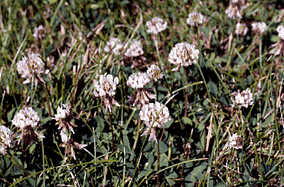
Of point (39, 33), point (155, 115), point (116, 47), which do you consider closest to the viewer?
point (155, 115)

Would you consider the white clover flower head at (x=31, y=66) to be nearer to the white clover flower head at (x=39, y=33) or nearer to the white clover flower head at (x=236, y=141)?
the white clover flower head at (x=39, y=33)

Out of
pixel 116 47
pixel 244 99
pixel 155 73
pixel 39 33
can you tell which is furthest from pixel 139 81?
pixel 39 33

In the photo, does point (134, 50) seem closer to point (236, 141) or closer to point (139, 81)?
point (139, 81)

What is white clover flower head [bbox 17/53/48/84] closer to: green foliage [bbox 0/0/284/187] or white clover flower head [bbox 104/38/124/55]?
green foliage [bbox 0/0/284/187]

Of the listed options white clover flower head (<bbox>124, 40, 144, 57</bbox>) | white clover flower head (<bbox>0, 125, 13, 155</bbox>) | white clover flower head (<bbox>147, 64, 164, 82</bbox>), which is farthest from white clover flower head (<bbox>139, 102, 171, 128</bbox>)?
white clover flower head (<bbox>124, 40, 144, 57</bbox>)

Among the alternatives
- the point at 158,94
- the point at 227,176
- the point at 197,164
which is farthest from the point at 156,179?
the point at 158,94

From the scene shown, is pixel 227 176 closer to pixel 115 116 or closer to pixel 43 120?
pixel 115 116
